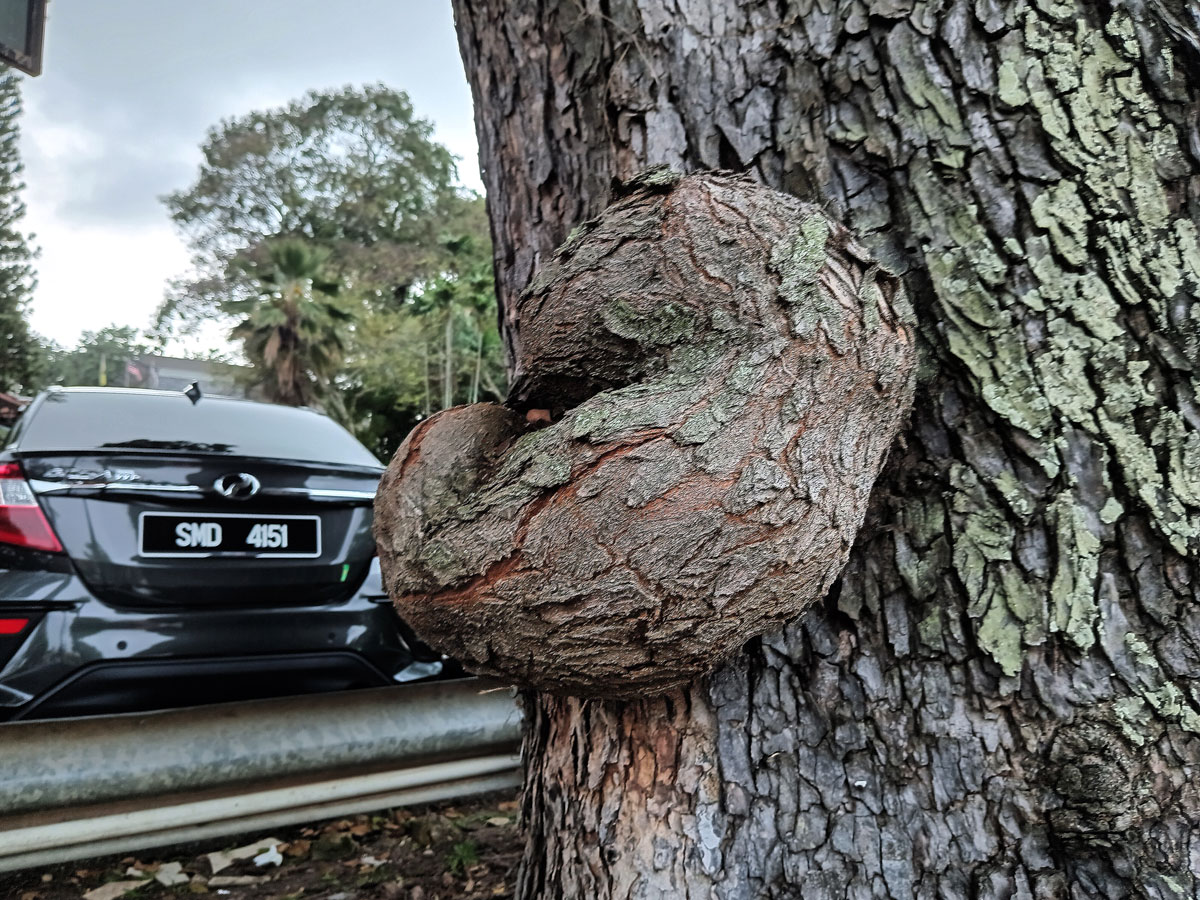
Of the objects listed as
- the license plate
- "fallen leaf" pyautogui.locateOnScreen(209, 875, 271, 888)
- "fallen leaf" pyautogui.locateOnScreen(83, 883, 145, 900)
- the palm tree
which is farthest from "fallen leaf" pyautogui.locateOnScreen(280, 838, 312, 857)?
the palm tree

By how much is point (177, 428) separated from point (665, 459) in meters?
2.69

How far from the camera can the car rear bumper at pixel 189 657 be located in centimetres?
241

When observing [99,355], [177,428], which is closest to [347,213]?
[99,355]

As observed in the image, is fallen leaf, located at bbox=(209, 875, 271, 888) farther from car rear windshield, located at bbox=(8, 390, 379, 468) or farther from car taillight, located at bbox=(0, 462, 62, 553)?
car rear windshield, located at bbox=(8, 390, 379, 468)

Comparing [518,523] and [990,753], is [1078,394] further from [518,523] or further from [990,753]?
[518,523]

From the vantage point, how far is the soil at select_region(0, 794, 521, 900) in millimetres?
2725

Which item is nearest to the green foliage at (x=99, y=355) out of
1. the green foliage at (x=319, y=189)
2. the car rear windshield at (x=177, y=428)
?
Result: the green foliage at (x=319, y=189)

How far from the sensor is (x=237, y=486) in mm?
2781

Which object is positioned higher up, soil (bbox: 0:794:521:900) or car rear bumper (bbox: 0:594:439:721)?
car rear bumper (bbox: 0:594:439:721)

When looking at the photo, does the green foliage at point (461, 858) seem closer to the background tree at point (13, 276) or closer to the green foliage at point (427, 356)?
the green foliage at point (427, 356)

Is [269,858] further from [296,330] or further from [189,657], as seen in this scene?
[296,330]

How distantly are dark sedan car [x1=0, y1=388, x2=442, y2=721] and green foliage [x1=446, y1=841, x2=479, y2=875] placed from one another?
0.61 meters

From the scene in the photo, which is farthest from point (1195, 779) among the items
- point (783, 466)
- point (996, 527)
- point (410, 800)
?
point (410, 800)

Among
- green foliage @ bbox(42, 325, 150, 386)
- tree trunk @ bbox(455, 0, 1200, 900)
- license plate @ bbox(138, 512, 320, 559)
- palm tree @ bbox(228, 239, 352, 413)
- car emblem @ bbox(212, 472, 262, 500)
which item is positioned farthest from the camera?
green foliage @ bbox(42, 325, 150, 386)
